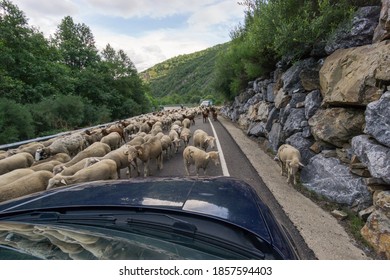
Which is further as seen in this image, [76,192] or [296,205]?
[296,205]

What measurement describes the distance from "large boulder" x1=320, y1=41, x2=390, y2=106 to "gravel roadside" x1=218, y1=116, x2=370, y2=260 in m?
2.82

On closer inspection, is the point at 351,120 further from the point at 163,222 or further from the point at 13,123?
the point at 13,123

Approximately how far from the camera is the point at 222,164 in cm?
797

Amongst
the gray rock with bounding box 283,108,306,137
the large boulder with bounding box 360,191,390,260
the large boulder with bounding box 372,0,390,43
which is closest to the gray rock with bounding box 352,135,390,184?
the large boulder with bounding box 360,191,390,260

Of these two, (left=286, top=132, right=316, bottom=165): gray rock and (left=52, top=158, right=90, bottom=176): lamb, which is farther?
(left=286, top=132, right=316, bottom=165): gray rock

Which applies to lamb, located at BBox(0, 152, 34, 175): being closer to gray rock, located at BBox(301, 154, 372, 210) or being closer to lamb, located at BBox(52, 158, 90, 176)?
lamb, located at BBox(52, 158, 90, 176)

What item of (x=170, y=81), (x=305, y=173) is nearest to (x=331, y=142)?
(x=305, y=173)

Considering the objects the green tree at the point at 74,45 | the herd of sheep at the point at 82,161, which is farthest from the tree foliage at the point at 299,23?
the green tree at the point at 74,45

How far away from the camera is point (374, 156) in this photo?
4512 millimetres

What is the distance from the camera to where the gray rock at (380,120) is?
4402mm

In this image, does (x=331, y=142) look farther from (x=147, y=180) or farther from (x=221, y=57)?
(x=221, y=57)

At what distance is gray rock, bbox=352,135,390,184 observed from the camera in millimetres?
4250
